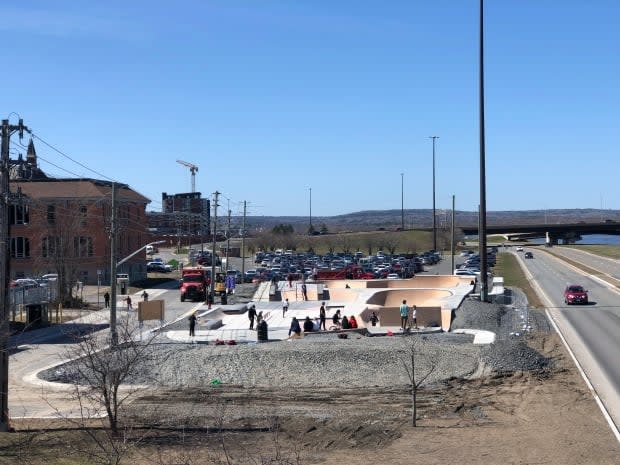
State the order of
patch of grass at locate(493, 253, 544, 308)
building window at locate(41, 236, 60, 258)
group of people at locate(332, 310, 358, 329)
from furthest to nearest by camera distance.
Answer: building window at locate(41, 236, 60, 258) → patch of grass at locate(493, 253, 544, 308) → group of people at locate(332, 310, 358, 329)

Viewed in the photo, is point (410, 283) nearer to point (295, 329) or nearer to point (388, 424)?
point (295, 329)

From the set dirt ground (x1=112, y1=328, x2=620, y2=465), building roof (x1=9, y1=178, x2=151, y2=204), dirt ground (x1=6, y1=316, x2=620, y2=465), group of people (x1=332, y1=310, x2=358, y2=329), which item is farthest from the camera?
building roof (x1=9, y1=178, x2=151, y2=204)

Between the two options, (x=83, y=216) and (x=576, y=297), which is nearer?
(x=576, y=297)

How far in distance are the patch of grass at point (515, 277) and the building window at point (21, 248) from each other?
39.1 meters

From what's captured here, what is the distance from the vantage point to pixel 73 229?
6481 centimetres

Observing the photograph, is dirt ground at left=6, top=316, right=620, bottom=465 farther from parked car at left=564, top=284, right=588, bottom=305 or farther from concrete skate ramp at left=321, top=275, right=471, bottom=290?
concrete skate ramp at left=321, top=275, right=471, bottom=290

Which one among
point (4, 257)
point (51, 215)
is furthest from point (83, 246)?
point (4, 257)

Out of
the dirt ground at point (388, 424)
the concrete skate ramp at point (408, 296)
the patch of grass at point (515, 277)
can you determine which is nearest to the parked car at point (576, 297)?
the patch of grass at point (515, 277)

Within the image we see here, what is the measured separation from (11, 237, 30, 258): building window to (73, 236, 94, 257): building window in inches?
173

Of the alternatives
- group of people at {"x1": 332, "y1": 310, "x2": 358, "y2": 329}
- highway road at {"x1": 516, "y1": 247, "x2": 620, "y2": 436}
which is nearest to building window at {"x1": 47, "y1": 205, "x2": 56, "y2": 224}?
group of people at {"x1": 332, "y1": 310, "x2": 358, "y2": 329}

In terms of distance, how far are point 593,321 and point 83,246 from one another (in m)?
42.5

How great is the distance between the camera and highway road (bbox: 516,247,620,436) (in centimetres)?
2717

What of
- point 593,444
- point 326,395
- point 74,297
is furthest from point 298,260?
point 593,444

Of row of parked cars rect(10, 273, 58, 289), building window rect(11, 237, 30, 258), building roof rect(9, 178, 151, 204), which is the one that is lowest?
row of parked cars rect(10, 273, 58, 289)
